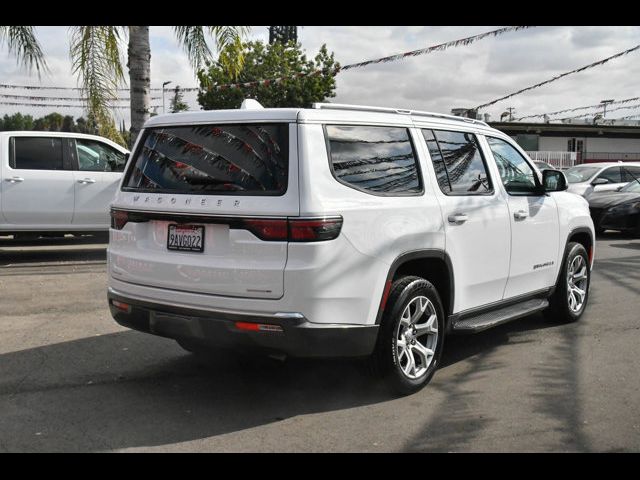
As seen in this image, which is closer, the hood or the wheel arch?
the wheel arch

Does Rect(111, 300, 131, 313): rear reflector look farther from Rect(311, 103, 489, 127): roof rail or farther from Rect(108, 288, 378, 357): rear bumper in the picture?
Rect(311, 103, 489, 127): roof rail

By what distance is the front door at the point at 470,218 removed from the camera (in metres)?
5.13

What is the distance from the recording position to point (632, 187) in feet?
51.9

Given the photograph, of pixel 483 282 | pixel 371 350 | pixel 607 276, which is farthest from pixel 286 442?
pixel 607 276

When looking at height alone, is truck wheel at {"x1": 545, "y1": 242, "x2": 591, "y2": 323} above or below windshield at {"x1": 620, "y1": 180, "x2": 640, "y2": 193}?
below

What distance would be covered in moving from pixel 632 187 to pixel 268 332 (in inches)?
549

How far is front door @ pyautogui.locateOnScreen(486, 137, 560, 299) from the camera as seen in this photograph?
230 inches

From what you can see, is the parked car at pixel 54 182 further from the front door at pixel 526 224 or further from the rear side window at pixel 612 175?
the rear side window at pixel 612 175

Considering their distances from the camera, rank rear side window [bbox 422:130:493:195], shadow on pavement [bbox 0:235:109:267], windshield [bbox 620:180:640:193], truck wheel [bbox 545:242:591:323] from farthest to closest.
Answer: windshield [bbox 620:180:640:193] → shadow on pavement [bbox 0:235:109:267] → truck wheel [bbox 545:242:591:323] → rear side window [bbox 422:130:493:195]

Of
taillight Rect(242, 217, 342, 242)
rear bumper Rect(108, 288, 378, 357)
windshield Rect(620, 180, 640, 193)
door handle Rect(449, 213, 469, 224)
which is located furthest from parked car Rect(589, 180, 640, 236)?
taillight Rect(242, 217, 342, 242)

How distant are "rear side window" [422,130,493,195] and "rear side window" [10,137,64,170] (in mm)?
7352

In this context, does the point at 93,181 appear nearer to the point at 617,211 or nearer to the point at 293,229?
the point at 293,229

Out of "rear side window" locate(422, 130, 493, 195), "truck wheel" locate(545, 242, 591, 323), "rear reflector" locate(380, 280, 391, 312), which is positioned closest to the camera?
"rear reflector" locate(380, 280, 391, 312)
